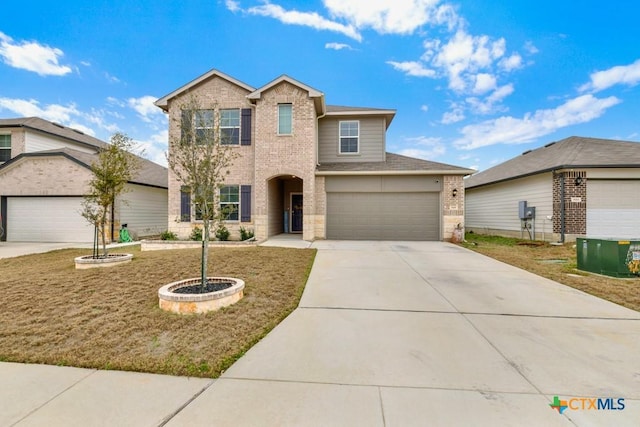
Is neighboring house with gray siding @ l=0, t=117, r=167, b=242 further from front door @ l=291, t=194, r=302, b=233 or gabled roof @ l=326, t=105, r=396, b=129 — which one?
gabled roof @ l=326, t=105, r=396, b=129

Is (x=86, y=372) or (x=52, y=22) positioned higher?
(x=52, y=22)

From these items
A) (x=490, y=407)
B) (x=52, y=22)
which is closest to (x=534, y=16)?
(x=490, y=407)

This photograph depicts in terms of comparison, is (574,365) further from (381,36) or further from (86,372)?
(381,36)

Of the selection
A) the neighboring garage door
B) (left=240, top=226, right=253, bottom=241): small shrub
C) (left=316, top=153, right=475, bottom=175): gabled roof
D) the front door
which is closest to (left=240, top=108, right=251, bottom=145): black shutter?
(left=316, top=153, right=475, bottom=175): gabled roof

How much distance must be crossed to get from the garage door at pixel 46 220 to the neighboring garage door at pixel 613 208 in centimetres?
2309

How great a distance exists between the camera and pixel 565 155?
1304 cm

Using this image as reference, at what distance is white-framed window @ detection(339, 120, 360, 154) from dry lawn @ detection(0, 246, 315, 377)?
900 cm

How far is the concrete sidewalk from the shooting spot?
2.14 metres

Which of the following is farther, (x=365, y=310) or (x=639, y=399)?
(x=365, y=310)

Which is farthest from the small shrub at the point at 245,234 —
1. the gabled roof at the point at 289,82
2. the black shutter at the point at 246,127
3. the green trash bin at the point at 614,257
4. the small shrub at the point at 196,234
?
the green trash bin at the point at 614,257

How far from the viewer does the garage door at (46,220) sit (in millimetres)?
13039

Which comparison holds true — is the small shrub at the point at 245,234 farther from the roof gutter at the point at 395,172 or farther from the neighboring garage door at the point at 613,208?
the neighboring garage door at the point at 613,208

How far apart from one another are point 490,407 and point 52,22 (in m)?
19.7

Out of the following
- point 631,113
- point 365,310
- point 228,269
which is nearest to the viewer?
point 365,310
